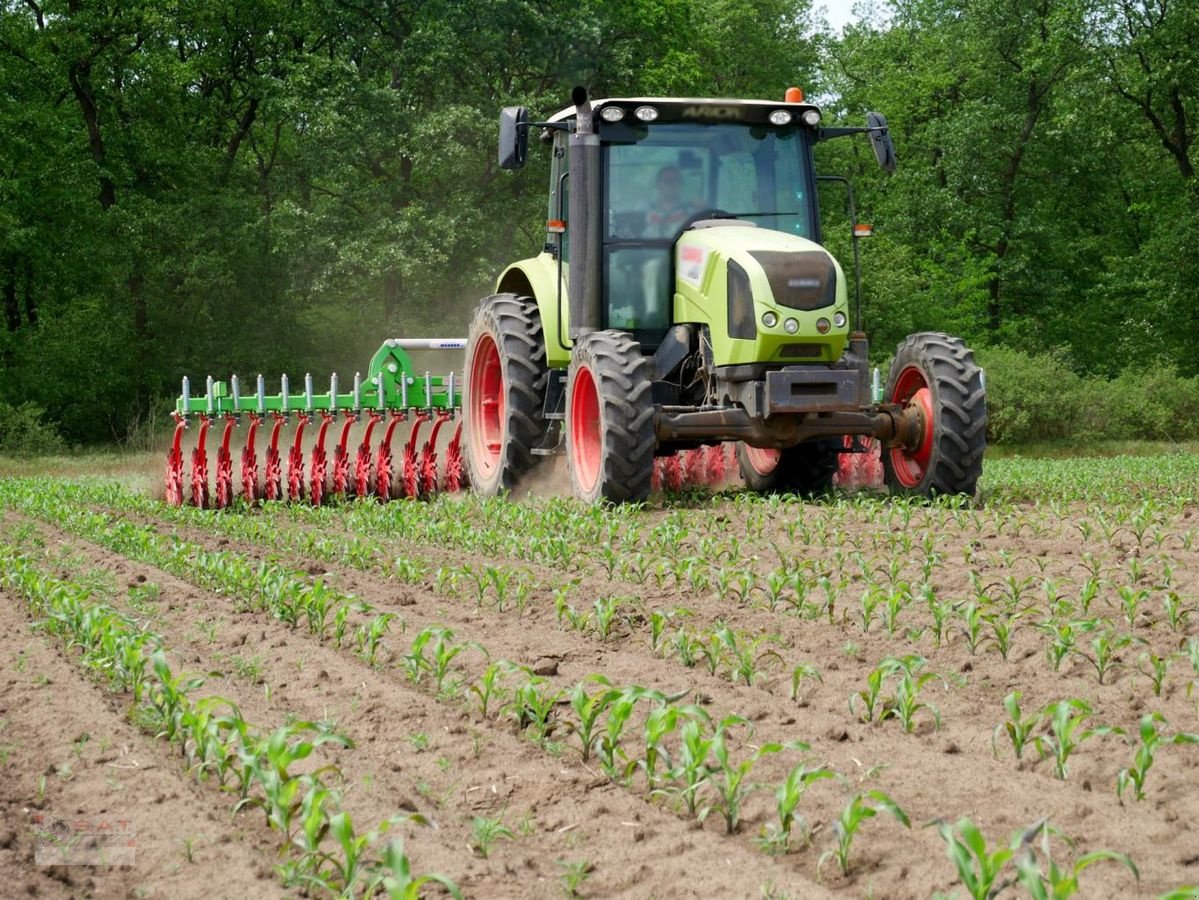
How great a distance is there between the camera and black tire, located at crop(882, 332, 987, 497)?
9883 mm

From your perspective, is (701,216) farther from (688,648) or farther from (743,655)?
(743,655)

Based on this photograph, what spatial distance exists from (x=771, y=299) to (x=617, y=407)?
3.98ft

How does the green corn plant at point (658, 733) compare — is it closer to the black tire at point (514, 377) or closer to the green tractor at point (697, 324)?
the green tractor at point (697, 324)

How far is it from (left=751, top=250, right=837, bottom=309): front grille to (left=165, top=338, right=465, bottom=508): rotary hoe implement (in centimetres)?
458

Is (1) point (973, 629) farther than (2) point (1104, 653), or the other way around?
(1) point (973, 629)

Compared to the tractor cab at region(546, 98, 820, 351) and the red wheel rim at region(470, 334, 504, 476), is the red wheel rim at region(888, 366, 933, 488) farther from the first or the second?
the red wheel rim at region(470, 334, 504, 476)

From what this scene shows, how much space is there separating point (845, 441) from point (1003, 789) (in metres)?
8.12

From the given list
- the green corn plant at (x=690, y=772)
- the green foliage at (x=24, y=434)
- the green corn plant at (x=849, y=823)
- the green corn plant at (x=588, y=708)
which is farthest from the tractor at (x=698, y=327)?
the green foliage at (x=24, y=434)

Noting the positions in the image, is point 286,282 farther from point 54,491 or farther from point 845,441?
point 845,441

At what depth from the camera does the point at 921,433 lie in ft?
33.4

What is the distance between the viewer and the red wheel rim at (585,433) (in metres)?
10.2

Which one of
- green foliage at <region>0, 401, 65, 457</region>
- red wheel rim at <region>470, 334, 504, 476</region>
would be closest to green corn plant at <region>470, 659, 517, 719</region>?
red wheel rim at <region>470, 334, 504, 476</region>

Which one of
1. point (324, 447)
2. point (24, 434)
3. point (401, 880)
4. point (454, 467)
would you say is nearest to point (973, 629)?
point (401, 880)

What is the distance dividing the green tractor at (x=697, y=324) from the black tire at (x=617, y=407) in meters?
0.01
